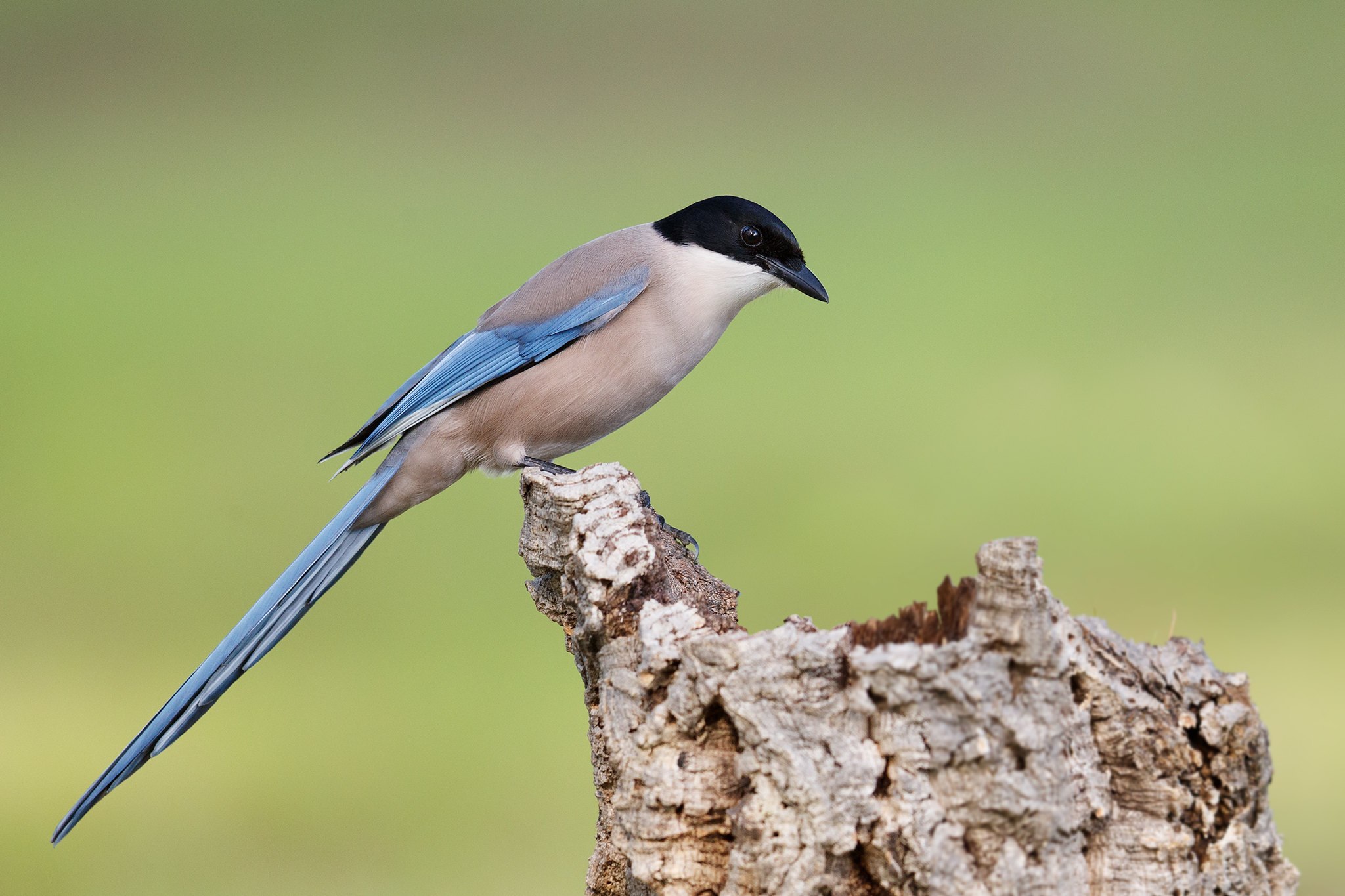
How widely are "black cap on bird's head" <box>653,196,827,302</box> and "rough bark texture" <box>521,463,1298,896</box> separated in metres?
1.45

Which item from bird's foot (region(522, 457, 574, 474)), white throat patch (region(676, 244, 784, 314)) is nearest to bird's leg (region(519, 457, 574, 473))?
bird's foot (region(522, 457, 574, 474))

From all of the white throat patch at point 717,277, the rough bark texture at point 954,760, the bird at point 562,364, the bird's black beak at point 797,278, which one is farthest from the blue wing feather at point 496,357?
the rough bark texture at point 954,760

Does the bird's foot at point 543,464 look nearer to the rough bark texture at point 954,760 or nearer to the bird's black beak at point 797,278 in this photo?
the bird's black beak at point 797,278

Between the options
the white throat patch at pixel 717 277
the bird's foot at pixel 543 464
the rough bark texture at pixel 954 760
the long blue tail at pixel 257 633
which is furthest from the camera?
the white throat patch at pixel 717 277

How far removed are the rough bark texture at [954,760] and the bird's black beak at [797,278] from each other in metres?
1.41

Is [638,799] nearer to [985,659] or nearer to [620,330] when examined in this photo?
[985,659]

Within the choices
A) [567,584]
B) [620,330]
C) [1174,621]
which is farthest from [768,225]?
[1174,621]

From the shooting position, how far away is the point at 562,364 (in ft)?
9.86

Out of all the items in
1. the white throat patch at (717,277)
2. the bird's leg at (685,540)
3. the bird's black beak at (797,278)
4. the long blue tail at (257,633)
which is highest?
the bird's black beak at (797,278)

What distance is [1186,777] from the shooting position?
1796 mm

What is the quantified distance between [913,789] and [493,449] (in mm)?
1663

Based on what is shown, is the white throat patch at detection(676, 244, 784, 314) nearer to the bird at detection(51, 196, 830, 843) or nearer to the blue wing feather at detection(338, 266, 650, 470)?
the bird at detection(51, 196, 830, 843)

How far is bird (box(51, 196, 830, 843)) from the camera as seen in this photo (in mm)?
2998

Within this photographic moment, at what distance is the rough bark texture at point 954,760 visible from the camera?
1699 millimetres
